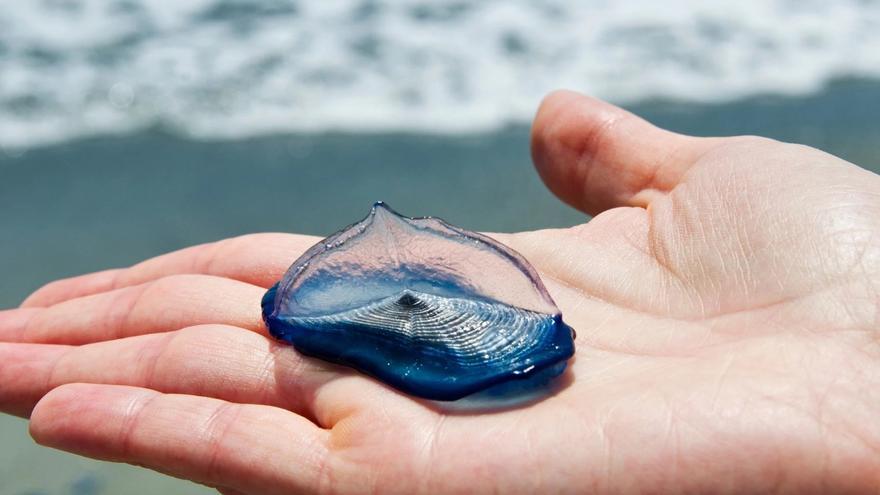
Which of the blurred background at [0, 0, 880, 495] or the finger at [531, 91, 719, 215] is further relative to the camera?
the blurred background at [0, 0, 880, 495]

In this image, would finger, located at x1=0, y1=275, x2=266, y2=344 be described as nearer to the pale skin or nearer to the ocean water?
the pale skin

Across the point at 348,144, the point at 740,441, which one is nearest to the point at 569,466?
the point at 740,441

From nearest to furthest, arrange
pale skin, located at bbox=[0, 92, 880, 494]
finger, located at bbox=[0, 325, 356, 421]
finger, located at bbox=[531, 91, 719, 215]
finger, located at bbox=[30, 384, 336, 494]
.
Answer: pale skin, located at bbox=[0, 92, 880, 494]
finger, located at bbox=[30, 384, 336, 494]
finger, located at bbox=[0, 325, 356, 421]
finger, located at bbox=[531, 91, 719, 215]

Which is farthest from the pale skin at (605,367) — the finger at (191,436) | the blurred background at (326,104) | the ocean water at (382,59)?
the ocean water at (382,59)

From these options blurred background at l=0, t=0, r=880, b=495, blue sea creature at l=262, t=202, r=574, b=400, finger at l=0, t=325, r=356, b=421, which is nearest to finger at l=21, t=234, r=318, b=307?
blue sea creature at l=262, t=202, r=574, b=400

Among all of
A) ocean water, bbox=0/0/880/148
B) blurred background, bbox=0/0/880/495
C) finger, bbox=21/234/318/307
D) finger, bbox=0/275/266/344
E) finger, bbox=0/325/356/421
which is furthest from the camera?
ocean water, bbox=0/0/880/148

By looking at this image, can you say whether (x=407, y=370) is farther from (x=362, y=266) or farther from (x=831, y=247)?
(x=831, y=247)

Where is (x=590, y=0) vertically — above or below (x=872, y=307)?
above
